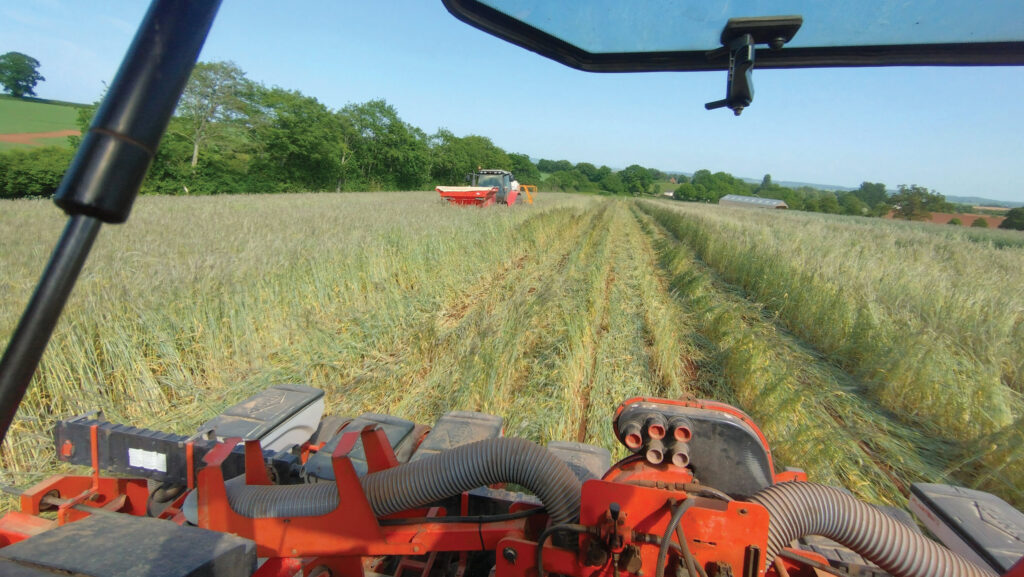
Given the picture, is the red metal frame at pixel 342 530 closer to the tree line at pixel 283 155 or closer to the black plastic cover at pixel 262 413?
the black plastic cover at pixel 262 413

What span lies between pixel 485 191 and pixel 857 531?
18100 millimetres

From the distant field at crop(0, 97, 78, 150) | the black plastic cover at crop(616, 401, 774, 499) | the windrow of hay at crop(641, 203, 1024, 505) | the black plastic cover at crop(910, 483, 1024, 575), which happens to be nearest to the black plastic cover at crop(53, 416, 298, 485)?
the black plastic cover at crop(616, 401, 774, 499)

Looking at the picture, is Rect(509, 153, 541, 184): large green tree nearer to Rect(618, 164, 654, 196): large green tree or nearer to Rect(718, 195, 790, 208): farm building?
Rect(618, 164, 654, 196): large green tree

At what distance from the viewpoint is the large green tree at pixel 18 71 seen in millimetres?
33688

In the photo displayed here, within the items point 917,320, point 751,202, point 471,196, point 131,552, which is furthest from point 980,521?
point 751,202

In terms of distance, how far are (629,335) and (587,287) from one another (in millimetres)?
1934

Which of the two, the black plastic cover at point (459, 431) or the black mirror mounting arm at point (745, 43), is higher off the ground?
the black mirror mounting arm at point (745, 43)

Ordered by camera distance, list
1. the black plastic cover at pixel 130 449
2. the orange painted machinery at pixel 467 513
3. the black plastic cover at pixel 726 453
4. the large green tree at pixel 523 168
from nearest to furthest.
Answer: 1. the orange painted machinery at pixel 467 513
2. the black plastic cover at pixel 726 453
3. the black plastic cover at pixel 130 449
4. the large green tree at pixel 523 168

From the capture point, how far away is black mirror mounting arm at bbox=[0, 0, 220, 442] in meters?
0.45

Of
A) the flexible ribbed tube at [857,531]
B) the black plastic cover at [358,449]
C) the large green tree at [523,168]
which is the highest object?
the large green tree at [523,168]

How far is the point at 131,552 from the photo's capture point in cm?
98

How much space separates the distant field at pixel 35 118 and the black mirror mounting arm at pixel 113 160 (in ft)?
127

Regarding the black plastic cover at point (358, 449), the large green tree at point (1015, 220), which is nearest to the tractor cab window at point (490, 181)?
the black plastic cover at point (358, 449)

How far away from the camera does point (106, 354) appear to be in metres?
3.30
